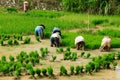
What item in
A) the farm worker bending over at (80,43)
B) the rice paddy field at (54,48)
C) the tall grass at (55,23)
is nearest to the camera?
the rice paddy field at (54,48)

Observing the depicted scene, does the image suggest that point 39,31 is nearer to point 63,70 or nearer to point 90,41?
point 90,41

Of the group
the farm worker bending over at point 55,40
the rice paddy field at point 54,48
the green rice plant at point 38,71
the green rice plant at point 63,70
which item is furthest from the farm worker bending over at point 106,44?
the green rice plant at point 38,71

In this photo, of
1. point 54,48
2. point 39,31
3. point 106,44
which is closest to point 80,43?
point 106,44

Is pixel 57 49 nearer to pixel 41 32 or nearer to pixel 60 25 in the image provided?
pixel 41 32

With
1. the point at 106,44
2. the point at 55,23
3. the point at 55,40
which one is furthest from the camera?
the point at 55,23

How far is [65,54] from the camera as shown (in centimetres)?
1441

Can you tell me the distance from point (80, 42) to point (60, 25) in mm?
5007

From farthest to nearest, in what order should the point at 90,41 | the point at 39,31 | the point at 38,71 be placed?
the point at 39,31
the point at 90,41
the point at 38,71

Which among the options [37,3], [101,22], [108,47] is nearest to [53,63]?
[108,47]

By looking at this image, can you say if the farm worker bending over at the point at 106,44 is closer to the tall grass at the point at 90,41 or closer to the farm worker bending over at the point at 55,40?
the tall grass at the point at 90,41

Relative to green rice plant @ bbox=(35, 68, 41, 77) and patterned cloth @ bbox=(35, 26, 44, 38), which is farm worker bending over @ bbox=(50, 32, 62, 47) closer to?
patterned cloth @ bbox=(35, 26, 44, 38)

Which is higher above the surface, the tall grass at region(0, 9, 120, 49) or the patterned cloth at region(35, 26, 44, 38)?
the patterned cloth at region(35, 26, 44, 38)

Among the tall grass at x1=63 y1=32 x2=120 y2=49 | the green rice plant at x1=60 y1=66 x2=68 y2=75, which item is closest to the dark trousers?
the tall grass at x1=63 y1=32 x2=120 y2=49

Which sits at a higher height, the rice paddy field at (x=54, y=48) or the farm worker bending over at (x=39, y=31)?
the farm worker bending over at (x=39, y=31)
